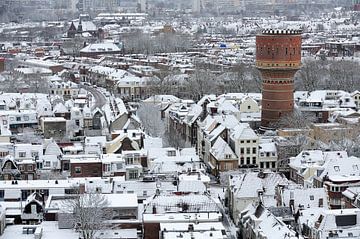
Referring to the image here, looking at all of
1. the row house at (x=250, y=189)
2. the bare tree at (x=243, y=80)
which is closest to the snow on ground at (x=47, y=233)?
the row house at (x=250, y=189)

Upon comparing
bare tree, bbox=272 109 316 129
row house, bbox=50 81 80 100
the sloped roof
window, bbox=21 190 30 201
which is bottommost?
row house, bbox=50 81 80 100

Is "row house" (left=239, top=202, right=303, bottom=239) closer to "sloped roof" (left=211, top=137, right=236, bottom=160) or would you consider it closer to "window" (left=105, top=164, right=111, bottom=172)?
"window" (left=105, top=164, right=111, bottom=172)

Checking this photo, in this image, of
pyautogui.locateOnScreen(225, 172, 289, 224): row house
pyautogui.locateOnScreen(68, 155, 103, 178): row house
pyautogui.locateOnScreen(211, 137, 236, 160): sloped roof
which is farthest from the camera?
pyautogui.locateOnScreen(211, 137, 236, 160): sloped roof

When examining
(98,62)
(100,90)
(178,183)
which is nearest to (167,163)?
(178,183)

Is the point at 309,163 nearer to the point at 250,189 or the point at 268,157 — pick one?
the point at 268,157

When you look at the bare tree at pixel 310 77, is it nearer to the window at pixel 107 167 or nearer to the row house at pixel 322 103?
the row house at pixel 322 103

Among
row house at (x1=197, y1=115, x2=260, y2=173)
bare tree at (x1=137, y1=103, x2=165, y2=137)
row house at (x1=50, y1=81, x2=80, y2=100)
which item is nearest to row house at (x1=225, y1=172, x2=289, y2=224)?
row house at (x1=197, y1=115, x2=260, y2=173)
